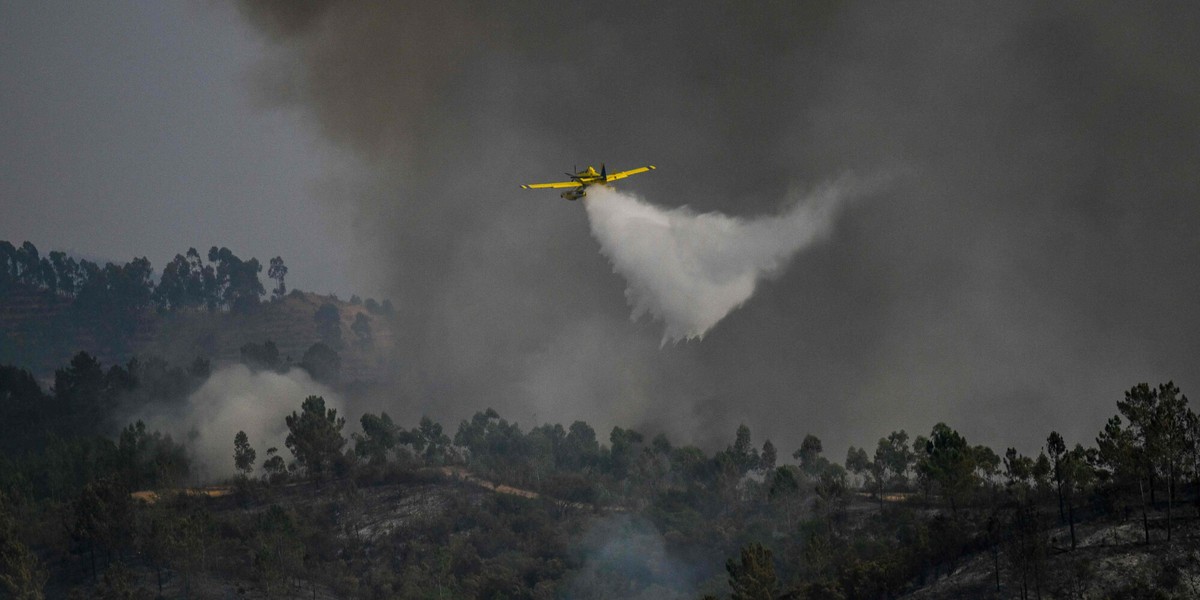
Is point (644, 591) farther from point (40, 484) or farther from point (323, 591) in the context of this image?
point (40, 484)

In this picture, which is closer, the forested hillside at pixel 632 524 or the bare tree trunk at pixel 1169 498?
the bare tree trunk at pixel 1169 498

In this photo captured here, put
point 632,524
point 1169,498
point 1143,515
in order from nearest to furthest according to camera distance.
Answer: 1. point 1169,498
2. point 1143,515
3. point 632,524

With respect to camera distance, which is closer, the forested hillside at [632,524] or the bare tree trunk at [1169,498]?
the bare tree trunk at [1169,498]

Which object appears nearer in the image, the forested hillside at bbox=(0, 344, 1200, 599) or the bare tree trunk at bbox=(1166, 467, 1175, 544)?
the bare tree trunk at bbox=(1166, 467, 1175, 544)

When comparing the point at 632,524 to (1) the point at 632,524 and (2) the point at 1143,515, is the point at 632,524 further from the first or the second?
(2) the point at 1143,515

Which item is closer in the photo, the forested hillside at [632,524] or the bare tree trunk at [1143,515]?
the bare tree trunk at [1143,515]

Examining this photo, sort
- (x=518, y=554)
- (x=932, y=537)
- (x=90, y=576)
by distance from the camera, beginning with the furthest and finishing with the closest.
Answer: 1. (x=518, y=554)
2. (x=90, y=576)
3. (x=932, y=537)

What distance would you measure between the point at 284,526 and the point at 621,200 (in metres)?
76.9

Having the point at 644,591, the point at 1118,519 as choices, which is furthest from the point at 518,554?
the point at 1118,519

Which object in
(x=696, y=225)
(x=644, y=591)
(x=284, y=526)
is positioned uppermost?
(x=696, y=225)

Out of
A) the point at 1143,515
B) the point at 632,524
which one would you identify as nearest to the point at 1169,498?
the point at 1143,515

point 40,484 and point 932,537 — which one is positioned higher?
point 40,484

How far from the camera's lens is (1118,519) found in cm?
10800

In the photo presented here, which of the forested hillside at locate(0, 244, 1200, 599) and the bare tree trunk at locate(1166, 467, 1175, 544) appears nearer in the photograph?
Result: the bare tree trunk at locate(1166, 467, 1175, 544)
